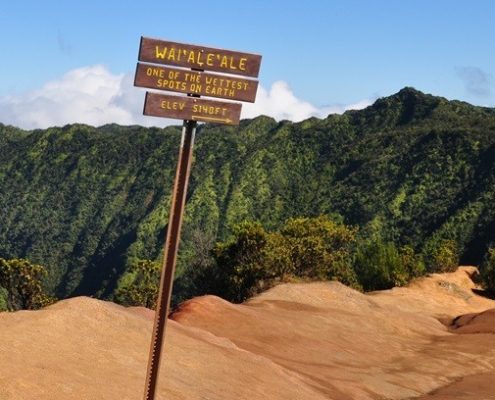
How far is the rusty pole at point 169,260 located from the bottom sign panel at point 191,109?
30 centimetres

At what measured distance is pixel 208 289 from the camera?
73.5 metres

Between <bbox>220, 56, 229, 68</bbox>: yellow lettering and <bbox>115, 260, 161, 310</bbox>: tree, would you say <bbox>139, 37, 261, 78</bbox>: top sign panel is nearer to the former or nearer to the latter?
<bbox>220, 56, 229, 68</bbox>: yellow lettering

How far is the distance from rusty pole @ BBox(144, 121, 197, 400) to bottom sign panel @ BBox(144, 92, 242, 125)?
30 cm

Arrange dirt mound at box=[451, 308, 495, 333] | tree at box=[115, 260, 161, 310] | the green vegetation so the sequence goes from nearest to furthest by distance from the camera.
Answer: dirt mound at box=[451, 308, 495, 333] → the green vegetation → tree at box=[115, 260, 161, 310]

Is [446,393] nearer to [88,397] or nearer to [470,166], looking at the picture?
[88,397]

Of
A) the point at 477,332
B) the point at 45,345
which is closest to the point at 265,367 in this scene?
the point at 45,345

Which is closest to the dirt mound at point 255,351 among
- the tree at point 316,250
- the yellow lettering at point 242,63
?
the yellow lettering at point 242,63

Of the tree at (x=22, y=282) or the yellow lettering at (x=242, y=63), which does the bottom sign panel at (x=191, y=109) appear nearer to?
the yellow lettering at (x=242, y=63)

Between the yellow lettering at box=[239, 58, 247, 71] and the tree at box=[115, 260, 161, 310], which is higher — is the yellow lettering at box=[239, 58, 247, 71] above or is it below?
above

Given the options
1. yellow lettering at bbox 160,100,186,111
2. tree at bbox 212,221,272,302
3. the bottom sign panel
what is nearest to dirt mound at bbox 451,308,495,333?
tree at bbox 212,221,272,302

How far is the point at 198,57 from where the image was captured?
14.1 metres

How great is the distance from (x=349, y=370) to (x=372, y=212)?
11802 cm

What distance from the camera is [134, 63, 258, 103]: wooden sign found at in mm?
13930

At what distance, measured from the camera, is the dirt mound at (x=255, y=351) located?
21312 millimetres
